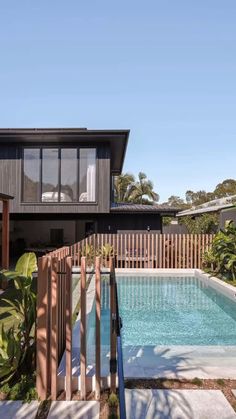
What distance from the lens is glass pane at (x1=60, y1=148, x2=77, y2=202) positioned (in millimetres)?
14320

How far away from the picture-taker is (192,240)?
45.1 feet

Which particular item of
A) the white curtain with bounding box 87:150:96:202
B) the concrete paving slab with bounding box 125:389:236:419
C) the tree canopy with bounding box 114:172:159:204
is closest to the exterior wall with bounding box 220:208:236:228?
the white curtain with bounding box 87:150:96:202

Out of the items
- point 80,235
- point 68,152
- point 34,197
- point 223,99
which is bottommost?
point 80,235

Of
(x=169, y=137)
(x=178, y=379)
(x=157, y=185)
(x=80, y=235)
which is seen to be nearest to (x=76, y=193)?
(x=80, y=235)

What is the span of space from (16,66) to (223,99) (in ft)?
34.2

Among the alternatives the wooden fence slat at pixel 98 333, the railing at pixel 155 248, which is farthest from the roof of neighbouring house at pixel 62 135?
the wooden fence slat at pixel 98 333

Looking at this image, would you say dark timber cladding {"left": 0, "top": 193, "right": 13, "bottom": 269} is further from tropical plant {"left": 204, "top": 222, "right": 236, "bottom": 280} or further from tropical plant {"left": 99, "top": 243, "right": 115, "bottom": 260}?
tropical plant {"left": 204, "top": 222, "right": 236, "bottom": 280}

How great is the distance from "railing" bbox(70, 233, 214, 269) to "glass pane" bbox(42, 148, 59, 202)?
270cm

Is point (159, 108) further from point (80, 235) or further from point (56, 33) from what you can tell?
point (80, 235)

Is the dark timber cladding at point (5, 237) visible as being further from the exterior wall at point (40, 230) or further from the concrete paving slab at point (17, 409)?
the exterior wall at point (40, 230)

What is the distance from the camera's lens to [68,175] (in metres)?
14.3

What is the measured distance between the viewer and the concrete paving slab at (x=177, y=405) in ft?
9.64

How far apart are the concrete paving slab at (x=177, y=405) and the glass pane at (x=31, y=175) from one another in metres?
12.2

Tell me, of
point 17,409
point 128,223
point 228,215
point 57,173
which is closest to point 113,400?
point 17,409
